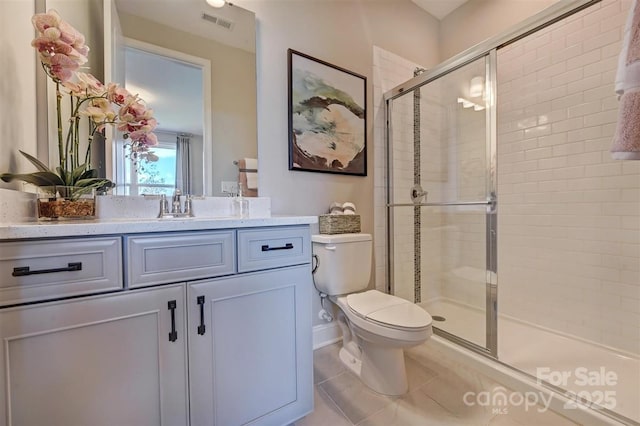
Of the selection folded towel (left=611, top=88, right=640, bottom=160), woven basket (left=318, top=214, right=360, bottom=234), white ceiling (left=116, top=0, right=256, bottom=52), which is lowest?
woven basket (left=318, top=214, right=360, bottom=234)

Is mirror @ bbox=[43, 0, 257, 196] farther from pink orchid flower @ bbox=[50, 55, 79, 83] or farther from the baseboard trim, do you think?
the baseboard trim

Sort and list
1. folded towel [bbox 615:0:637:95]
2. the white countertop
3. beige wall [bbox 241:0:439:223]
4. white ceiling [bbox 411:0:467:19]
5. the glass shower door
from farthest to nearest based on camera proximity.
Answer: white ceiling [bbox 411:0:467:19] < the glass shower door < beige wall [bbox 241:0:439:223] < folded towel [bbox 615:0:637:95] < the white countertop

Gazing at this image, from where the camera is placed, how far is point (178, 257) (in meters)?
0.88

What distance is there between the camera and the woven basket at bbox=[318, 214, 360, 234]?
174cm

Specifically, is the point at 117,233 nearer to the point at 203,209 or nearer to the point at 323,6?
the point at 203,209

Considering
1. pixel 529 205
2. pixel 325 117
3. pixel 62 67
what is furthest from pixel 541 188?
pixel 62 67

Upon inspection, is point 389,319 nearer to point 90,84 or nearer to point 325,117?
point 325,117

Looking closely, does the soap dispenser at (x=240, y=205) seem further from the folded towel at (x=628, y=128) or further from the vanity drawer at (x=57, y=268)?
the folded towel at (x=628, y=128)

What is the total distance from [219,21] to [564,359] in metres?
2.87

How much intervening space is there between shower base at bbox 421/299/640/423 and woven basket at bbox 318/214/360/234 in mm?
1000

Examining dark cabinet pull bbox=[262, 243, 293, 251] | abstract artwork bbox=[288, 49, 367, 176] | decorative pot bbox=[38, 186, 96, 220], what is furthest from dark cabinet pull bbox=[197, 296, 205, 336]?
abstract artwork bbox=[288, 49, 367, 176]

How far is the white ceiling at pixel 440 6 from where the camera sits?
2420 millimetres

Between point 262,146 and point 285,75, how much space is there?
51 cm

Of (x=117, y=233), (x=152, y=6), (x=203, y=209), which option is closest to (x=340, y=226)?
(x=203, y=209)
